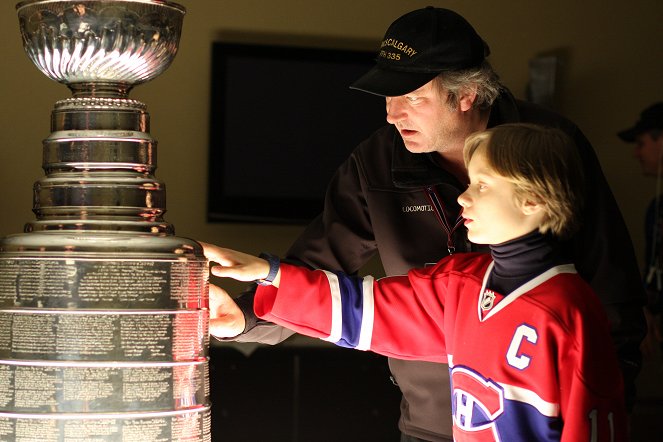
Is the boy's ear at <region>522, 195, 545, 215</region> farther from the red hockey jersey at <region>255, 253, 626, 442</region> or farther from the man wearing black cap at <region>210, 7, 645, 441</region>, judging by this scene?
the man wearing black cap at <region>210, 7, 645, 441</region>

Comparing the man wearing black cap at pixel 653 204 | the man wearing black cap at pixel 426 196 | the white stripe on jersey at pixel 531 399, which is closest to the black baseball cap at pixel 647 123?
the man wearing black cap at pixel 653 204

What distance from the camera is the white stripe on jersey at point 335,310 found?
1.79 m

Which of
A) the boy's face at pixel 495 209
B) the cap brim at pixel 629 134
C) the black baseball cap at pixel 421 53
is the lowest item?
the boy's face at pixel 495 209

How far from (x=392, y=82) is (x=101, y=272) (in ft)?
2.30

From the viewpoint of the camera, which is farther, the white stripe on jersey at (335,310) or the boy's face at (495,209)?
the white stripe on jersey at (335,310)

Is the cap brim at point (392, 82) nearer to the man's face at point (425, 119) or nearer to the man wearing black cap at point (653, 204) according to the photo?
the man's face at point (425, 119)

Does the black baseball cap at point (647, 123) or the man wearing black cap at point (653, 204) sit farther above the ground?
the black baseball cap at point (647, 123)

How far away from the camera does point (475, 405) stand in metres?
1.62

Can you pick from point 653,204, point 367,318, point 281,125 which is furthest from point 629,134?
point 367,318

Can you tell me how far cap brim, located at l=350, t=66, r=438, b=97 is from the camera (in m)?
1.96

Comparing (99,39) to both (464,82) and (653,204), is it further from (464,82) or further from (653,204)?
(653,204)

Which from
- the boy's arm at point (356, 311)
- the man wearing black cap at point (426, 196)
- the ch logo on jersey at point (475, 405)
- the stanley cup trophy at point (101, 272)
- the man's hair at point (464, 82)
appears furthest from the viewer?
the man's hair at point (464, 82)

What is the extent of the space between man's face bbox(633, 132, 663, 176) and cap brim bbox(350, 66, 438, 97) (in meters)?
2.94

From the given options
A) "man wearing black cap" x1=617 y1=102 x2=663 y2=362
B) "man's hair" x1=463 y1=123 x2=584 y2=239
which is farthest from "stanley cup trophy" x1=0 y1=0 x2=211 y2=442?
"man wearing black cap" x1=617 y1=102 x2=663 y2=362
